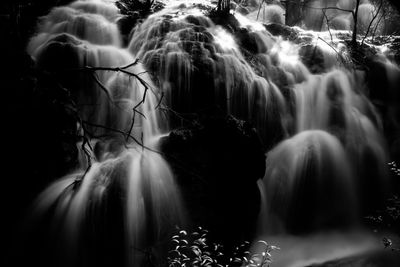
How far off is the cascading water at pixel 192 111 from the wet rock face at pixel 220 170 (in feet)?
1.47

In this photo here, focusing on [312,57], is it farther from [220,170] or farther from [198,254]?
[198,254]

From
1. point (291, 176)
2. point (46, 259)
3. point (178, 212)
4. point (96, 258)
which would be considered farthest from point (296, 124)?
point (46, 259)

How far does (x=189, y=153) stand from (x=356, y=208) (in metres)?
5.17

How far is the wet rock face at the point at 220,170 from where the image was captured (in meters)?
6.49

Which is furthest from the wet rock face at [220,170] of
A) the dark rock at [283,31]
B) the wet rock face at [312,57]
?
the dark rock at [283,31]

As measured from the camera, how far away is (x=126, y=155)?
6.48 meters

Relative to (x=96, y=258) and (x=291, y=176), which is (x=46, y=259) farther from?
(x=291, y=176)

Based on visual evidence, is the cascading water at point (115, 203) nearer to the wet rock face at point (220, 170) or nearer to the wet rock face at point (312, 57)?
the wet rock face at point (220, 170)

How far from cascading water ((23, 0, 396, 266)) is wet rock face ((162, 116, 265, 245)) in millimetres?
449

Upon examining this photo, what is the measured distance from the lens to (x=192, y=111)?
9.02 m

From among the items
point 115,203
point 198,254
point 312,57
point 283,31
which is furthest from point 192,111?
point 283,31

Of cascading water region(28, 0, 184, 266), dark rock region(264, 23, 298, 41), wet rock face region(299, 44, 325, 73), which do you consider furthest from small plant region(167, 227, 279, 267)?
dark rock region(264, 23, 298, 41)

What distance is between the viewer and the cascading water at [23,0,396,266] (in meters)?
5.74

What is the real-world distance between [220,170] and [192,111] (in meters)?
2.73
